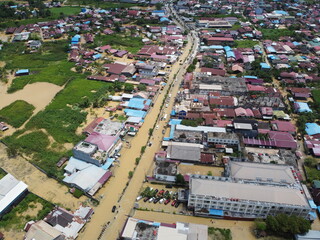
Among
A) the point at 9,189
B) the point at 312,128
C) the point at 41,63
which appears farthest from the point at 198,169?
the point at 41,63

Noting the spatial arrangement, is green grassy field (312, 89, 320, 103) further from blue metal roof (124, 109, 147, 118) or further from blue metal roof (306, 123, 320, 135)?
blue metal roof (124, 109, 147, 118)

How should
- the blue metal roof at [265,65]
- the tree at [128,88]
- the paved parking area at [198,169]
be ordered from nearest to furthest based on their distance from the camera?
the paved parking area at [198,169], the tree at [128,88], the blue metal roof at [265,65]

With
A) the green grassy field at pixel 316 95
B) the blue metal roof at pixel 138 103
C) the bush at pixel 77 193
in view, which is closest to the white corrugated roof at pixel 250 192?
the bush at pixel 77 193

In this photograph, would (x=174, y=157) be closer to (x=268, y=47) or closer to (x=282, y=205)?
(x=282, y=205)

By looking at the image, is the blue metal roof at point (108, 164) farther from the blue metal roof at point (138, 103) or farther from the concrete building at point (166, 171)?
the blue metal roof at point (138, 103)

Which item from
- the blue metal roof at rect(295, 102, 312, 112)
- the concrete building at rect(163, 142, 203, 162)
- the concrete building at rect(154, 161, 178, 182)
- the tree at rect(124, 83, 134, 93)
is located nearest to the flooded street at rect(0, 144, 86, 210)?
the concrete building at rect(154, 161, 178, 182)

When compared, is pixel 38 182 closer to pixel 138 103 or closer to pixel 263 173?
pixel 138 103

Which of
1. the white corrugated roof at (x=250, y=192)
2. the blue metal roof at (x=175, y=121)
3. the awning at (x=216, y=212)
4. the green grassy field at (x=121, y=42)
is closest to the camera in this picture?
the white corrugated roof at (x=250, y=192)
